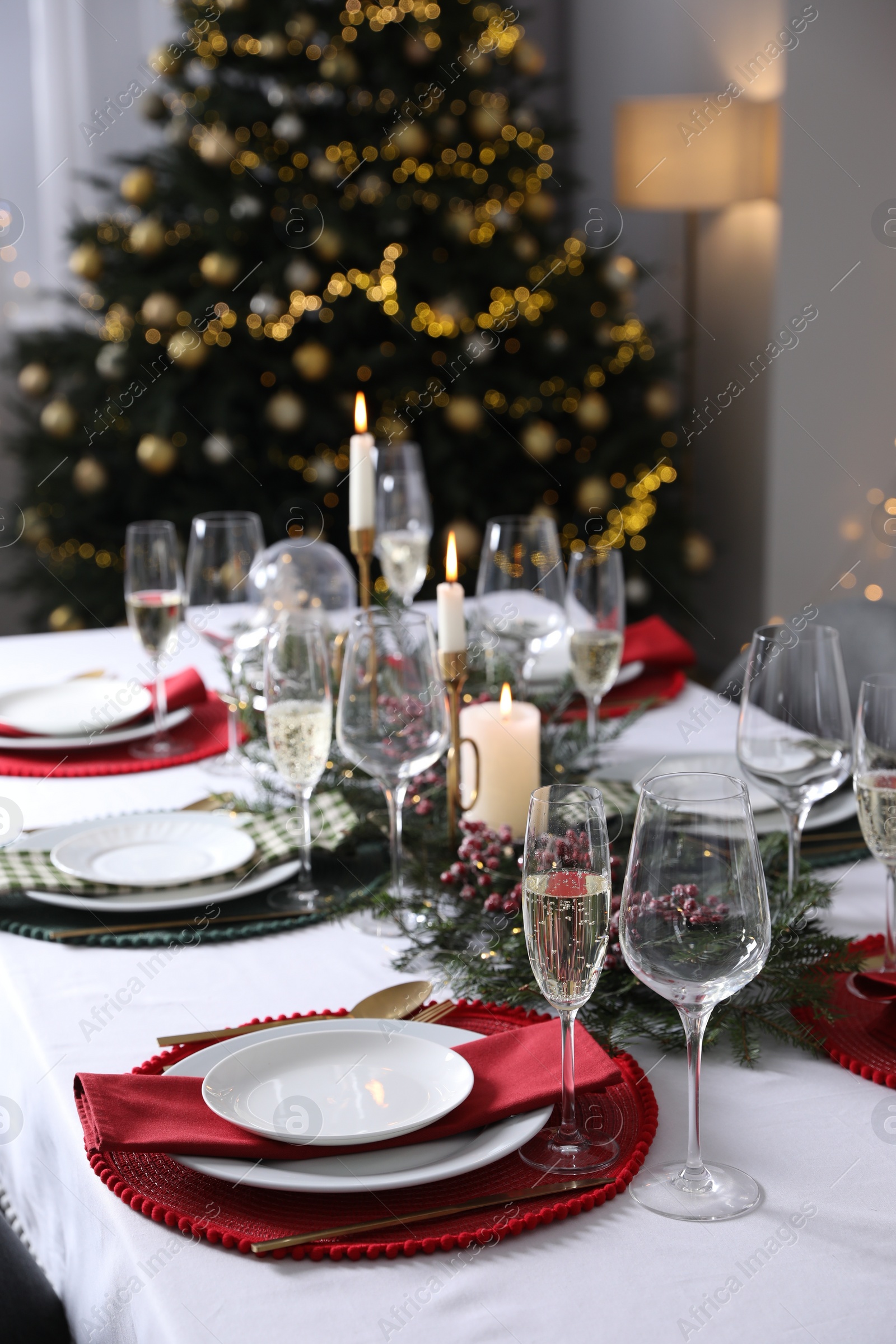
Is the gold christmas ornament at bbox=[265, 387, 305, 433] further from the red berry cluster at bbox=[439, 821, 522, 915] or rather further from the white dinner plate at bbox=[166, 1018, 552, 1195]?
the white dinner plate at bbox=[166, 1018, 552, 1195]

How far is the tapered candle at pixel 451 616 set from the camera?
1.12m

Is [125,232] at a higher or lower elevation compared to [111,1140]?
higher

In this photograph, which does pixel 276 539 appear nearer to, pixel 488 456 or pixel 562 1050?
pixel 488 456

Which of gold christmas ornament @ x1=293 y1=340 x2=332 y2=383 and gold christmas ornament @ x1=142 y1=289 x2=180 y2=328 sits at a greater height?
gold christmas ornament @ x1=142 y1=289 x2=180 y2=328

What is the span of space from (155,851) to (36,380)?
2670 mm

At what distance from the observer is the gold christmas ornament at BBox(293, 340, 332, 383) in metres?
3.36

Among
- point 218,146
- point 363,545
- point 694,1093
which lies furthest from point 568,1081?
point 218,146

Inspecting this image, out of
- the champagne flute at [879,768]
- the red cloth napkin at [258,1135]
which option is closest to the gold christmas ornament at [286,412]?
the champagne flute at [879,768]

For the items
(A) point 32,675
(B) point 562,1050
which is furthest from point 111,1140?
(A) point 32,675

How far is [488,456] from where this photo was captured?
3.56 metres

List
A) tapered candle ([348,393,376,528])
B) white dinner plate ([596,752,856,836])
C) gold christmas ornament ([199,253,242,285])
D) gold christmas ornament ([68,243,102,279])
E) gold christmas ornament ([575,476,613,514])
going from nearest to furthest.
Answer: white dinner plate ([596,752,856,836]) → tapered candle ([348,393,376,528]) → gold christmas ornament ([199,253,242,285]) → gold christmas ornament ([68,243,102,279]) → gold christmas ornament ([575,476,613,514])

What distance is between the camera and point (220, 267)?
10.7 ft

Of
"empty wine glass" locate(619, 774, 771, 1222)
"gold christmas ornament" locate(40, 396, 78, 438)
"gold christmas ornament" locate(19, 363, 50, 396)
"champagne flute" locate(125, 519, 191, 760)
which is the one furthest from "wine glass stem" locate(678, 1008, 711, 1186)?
"gold christmas ornament" locate(19, 363, 50, 396)

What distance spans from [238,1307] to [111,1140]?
124 mm
